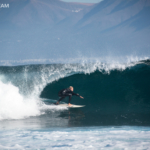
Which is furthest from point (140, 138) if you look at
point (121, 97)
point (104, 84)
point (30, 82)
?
point (30, 82)

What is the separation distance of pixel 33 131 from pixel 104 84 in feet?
20.3

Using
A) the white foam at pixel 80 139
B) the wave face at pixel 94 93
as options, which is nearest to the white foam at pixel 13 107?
the wave face at pixel 94 93

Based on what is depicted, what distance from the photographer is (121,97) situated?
30.1ft

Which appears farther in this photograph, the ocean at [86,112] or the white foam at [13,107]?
the white foam at [13,107]

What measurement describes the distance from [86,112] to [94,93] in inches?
108

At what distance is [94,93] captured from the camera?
998 centimetres

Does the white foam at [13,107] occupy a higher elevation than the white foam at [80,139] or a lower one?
higher

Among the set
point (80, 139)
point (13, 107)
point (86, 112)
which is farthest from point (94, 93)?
point (80, 139)

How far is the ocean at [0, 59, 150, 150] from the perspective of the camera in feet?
15.0

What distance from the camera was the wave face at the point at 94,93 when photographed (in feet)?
21.9

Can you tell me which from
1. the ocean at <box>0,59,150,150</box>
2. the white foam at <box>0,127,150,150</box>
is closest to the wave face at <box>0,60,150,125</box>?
the ocean at <box>0,59,150,150</box>

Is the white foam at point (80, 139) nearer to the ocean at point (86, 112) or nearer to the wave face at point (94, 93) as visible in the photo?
the ocean at point (86, 112)

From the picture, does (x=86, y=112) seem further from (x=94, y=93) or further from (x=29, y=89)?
(x=29, y=89)

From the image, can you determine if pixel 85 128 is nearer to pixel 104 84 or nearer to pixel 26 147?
pixel 26 147
